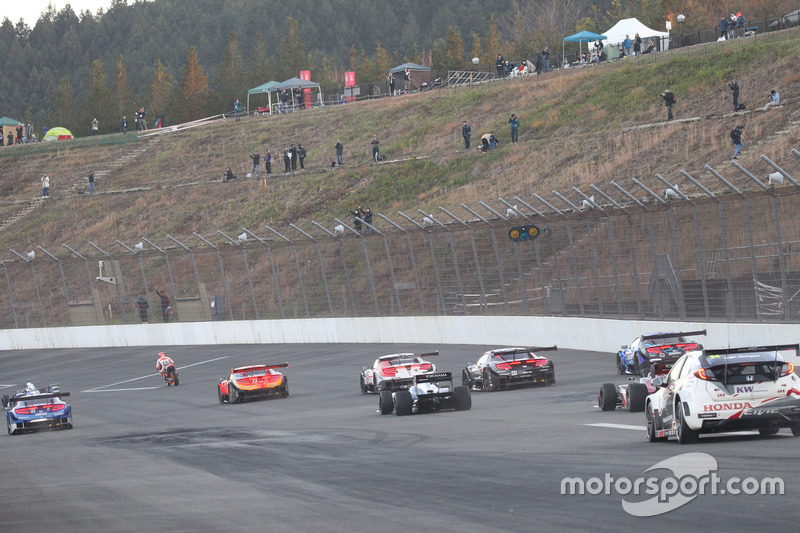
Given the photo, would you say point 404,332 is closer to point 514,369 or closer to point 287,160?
point 514,369

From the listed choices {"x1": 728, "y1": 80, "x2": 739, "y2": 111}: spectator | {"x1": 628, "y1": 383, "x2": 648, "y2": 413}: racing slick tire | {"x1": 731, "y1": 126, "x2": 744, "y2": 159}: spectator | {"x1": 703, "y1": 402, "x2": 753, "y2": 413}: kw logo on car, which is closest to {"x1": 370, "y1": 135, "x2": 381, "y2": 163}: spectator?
{"x1": 728, "y1": 80, "x2": 739, "y2": 111}: spectator

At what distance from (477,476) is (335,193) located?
180ft

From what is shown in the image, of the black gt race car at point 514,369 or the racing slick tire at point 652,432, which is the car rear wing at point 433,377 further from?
the racing slick tire at point 652,432

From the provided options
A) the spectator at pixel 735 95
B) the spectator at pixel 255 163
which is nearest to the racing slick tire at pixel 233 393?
the spectator at pixel 735 95

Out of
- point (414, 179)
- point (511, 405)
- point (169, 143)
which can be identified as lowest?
point (511, 405)

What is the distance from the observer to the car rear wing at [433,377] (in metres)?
20.2

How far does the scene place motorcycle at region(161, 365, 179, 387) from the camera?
105 feet

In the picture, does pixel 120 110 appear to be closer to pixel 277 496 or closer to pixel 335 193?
pixel 335 193

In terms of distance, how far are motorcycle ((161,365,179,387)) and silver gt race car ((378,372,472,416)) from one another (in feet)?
42.9

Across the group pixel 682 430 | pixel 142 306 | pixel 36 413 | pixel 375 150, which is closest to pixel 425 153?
pixel 375 150

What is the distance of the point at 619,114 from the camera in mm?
62562

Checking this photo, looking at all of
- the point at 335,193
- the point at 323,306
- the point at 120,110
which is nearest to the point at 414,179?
the point at 335,193

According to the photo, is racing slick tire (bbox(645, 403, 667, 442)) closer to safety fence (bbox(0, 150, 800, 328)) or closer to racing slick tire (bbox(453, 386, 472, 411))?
racing slick tire (bbox(453, 386, 472, 411))

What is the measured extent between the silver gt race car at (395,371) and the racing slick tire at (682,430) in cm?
1177
